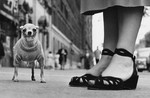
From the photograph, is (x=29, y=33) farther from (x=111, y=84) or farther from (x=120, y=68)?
(x=111, y=84)

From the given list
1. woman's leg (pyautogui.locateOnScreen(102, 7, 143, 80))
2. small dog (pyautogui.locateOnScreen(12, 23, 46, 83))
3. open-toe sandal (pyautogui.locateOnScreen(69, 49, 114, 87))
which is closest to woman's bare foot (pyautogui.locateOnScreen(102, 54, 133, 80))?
woman's leg (pyautogui.locateOnScreen(102, 7, 143, 80))

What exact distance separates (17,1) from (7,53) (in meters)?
3.88

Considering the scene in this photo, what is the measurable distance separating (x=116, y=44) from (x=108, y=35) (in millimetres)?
105

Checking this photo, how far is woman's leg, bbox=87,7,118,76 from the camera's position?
349 cm

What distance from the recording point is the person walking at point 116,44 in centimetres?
310

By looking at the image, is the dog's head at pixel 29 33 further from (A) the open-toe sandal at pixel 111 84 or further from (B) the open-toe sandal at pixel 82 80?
(A) the open-toe sandal at pixel 111 84

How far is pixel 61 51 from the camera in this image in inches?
1083

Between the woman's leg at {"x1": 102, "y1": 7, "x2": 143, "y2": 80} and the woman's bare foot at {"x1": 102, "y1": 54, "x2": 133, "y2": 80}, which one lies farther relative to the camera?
the woman's leg at {"x1": 102, "y1": 7, "x2": 143, "y2": 80}

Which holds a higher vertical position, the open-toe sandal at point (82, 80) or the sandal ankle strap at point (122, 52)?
the sandal ankle strap at point (122, 52)

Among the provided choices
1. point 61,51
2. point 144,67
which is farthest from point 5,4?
point 144,67

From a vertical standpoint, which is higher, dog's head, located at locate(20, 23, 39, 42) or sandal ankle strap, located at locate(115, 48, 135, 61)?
dog's head, located at locate(20, 23, 39, 42)

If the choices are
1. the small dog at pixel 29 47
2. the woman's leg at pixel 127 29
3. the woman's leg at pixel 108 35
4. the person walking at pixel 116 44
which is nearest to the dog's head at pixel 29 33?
the small dog at pixel 29 47

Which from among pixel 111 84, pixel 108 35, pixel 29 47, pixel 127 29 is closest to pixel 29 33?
pixel 29 47

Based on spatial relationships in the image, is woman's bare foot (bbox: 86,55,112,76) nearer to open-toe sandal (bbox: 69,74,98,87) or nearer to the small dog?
open-toe sandal (bbox: 69,74,98,87)
